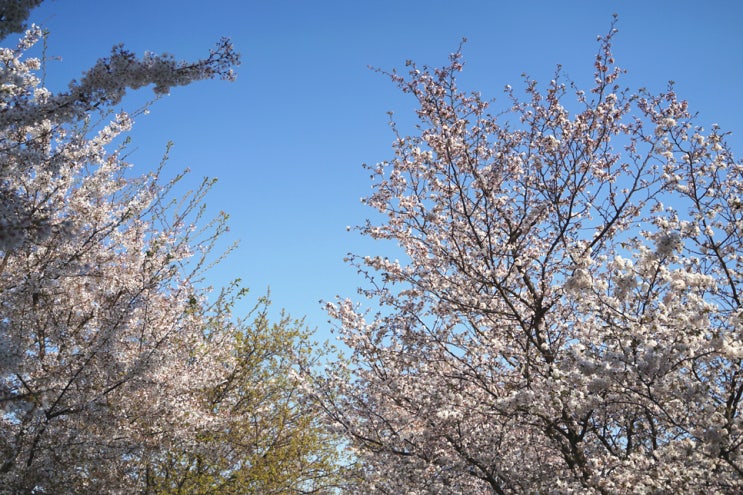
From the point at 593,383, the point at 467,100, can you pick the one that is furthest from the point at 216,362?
the point at 593,383

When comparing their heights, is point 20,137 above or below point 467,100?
below

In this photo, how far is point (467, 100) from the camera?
9281 mm

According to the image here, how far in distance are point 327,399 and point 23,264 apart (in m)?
6.29

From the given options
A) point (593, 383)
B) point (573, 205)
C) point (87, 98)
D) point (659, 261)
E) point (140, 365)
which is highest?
point (573, 205)

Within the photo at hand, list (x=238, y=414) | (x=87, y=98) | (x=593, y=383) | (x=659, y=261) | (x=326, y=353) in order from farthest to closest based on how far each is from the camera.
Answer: (x=326, y=353)
(x=238, y=414)
(x=659, y=261)
(x=593, y=383)
(x=87, y=98)

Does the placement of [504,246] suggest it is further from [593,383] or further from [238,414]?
[238,414]

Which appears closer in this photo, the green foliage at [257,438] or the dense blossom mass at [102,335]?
the dense blossom mass at [102,335]

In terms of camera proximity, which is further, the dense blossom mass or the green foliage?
the green foliage

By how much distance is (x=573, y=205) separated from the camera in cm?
877

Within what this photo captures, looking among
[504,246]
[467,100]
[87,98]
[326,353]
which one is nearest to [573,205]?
[504,246]

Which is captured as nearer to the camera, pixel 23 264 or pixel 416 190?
pixel 23 264

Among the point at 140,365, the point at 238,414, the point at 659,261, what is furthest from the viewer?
the point at 238,414

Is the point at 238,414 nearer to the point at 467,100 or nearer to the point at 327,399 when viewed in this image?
the point at 327,399

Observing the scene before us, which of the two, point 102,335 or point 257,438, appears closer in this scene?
point 102,335
